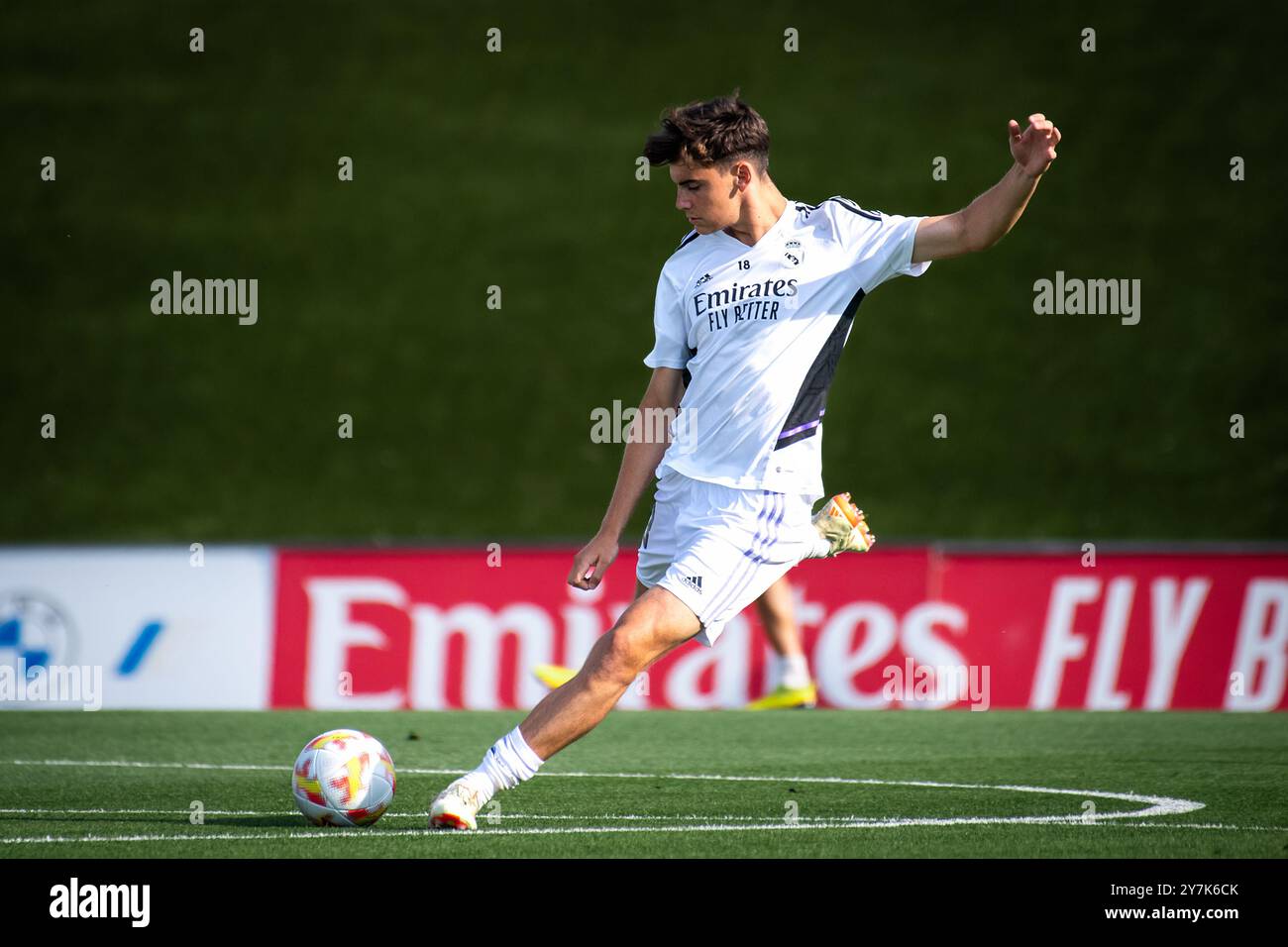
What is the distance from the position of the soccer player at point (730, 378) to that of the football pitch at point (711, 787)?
57 cm

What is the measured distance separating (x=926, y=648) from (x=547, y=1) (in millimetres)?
14789

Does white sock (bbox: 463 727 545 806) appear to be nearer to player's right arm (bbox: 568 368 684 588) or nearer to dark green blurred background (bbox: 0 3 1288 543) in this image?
player's right arm (bbox: 568 368 684 588)

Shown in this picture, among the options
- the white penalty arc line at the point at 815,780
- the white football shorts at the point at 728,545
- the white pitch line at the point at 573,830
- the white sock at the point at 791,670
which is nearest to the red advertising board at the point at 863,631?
the white sock at the point at 791,670

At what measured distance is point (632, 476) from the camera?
6250mm

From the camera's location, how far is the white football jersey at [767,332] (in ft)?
20.4

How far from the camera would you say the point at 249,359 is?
22047 millimetres

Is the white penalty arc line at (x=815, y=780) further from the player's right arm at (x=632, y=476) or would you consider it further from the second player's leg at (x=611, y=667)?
the player's right arm at (x=632, y=476)

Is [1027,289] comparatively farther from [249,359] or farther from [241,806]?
[241,806]

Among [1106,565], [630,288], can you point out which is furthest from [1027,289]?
[1106,565]

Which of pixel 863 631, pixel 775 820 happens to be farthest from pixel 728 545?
pixel 863 631

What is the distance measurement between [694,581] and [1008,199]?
1623 mm

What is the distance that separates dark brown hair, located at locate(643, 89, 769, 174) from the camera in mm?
6012

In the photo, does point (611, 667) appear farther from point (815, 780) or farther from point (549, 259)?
point (549, 259)

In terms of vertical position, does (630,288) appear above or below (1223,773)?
above
